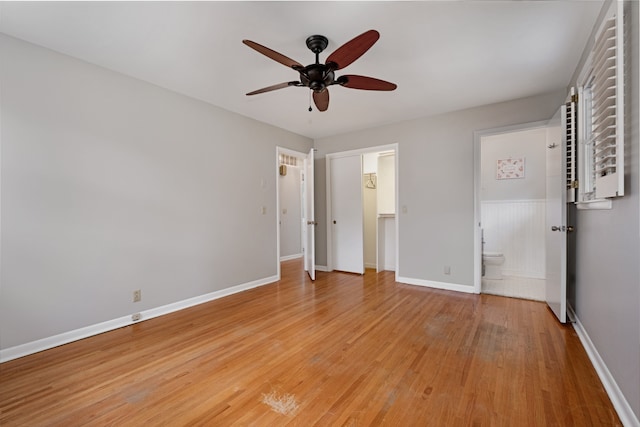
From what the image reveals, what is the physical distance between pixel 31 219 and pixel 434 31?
3522 millimetres

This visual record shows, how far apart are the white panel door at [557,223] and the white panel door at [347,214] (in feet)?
8.44

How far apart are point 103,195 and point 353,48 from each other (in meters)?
2.58

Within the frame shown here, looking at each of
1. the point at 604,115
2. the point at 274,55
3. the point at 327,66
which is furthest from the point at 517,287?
the point at 274,55

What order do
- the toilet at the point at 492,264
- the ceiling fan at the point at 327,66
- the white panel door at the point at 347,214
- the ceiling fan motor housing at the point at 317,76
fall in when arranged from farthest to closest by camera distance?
the white panel door at the point at 347,214 → the toilet at the point at 492,264 → the ceiling fan motor housing at the point at 317,76 → the ceiling fan at the point at 327,66

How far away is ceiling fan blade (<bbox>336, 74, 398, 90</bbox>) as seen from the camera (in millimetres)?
2180

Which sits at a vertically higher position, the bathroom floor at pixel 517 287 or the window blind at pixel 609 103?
the window blind at pixel 609 103

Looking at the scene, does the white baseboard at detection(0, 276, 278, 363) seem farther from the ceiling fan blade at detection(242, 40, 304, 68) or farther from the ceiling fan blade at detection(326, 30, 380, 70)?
the ceiling fan blade at detection(326, 30, 380, 70)

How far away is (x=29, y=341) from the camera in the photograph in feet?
A: 7.29

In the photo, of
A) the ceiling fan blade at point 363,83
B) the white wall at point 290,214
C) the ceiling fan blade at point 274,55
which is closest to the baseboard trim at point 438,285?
the ceiling fan blade at point 363,83

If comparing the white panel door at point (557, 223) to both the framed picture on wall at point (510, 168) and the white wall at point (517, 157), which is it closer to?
the white wall at point (517, 157)

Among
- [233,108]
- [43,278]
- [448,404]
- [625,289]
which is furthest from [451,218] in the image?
[43,278]

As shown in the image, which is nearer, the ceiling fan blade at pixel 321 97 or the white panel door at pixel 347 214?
the ceiling fan blade at pixel 321 97

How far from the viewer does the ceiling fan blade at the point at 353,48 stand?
1.67 meters

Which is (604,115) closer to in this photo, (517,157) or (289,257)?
(517,157)
